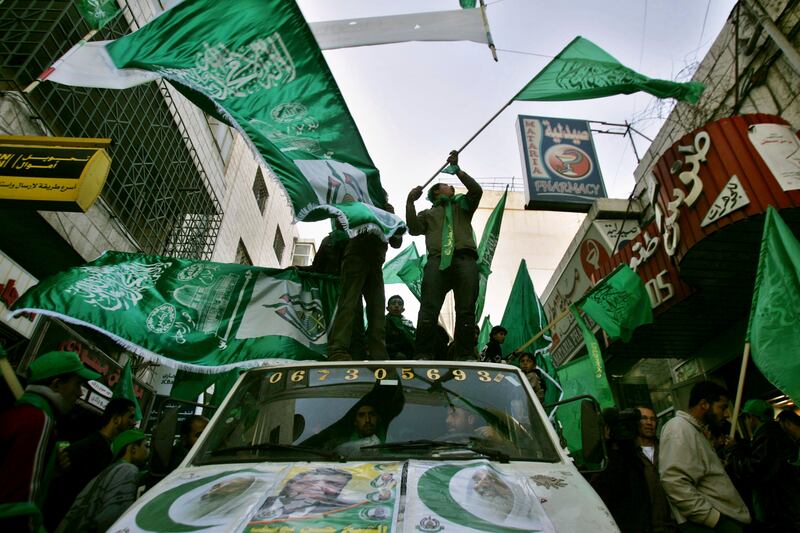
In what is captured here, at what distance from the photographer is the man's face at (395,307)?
668cm

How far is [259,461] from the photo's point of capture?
2.46 meters

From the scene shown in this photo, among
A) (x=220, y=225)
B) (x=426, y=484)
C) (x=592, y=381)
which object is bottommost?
(x=426, y=484)

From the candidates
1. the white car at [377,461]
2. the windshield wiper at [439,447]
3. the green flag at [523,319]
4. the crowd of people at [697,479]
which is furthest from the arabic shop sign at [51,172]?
the green flag at [523,319]

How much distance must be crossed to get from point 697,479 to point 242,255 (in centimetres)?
1511

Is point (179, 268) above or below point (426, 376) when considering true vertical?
above

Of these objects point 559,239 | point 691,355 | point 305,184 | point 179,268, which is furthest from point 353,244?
point 559,239

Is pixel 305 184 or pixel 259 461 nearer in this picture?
pixel 259 461

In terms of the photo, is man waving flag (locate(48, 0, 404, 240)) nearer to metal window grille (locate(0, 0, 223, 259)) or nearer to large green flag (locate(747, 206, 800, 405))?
large green flag (locate(747, 206, 800, 405))

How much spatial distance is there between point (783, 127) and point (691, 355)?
5.26 metres

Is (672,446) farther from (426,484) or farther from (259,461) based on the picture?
(259,461)

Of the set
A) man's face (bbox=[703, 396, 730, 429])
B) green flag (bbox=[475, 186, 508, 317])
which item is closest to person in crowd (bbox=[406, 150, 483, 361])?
green flag (bbox=[475, 186, 508, 317])

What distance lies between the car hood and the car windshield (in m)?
0.16

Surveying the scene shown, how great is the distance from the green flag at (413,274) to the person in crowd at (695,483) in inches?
244

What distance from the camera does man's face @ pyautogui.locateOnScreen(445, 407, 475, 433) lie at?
2705mm
